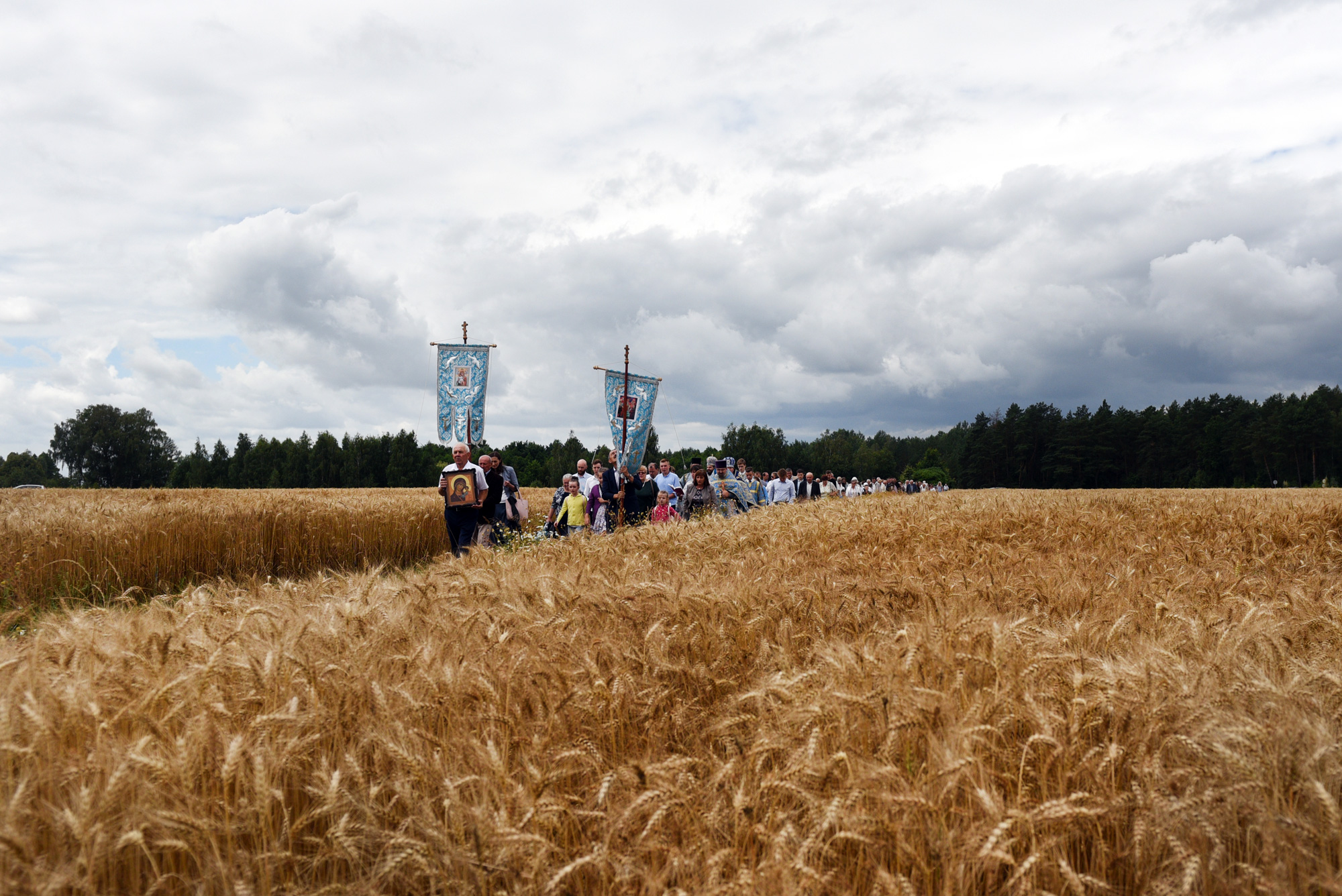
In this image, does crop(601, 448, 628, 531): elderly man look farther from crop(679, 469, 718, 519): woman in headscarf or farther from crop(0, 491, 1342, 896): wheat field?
crop(0, 491, 1342, 896): wheat field

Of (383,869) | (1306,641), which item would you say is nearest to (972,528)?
(1306,641)

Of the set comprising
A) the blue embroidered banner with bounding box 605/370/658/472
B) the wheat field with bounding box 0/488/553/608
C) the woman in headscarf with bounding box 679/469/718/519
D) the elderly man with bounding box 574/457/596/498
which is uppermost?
the blue embroidered banner with bounding box 605/370/658/472

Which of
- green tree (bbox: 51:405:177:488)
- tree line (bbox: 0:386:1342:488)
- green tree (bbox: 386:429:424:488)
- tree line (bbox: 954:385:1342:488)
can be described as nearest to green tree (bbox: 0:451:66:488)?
tree line (bbox: 0:386:1342:488)

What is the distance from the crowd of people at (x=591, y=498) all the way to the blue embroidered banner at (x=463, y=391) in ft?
18.3

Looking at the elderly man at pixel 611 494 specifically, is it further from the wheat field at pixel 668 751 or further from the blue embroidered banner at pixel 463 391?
the wheat field at pixel 668 751

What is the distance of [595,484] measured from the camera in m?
13.7

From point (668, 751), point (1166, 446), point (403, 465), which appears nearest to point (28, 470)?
point (403, 465)

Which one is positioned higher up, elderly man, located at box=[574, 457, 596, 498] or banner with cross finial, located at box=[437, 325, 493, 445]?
banner with cross finial, located at box=[437, 325, 493, 445]

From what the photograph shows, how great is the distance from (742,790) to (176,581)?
1226 cm

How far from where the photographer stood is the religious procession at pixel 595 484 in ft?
34.3

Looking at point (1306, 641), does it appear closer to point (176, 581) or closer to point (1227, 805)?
point (1227, 805)

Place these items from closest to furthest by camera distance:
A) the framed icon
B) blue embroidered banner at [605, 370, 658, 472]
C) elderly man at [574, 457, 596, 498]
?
1. the framed icon
2. elderly man at [574, 457, 596, 498]
3. blue embroidered banner at [605, 370, 658, 472]

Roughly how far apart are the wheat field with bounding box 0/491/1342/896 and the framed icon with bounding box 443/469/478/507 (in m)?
6.26

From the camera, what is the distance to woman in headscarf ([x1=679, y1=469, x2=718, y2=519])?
1423 centimetres
